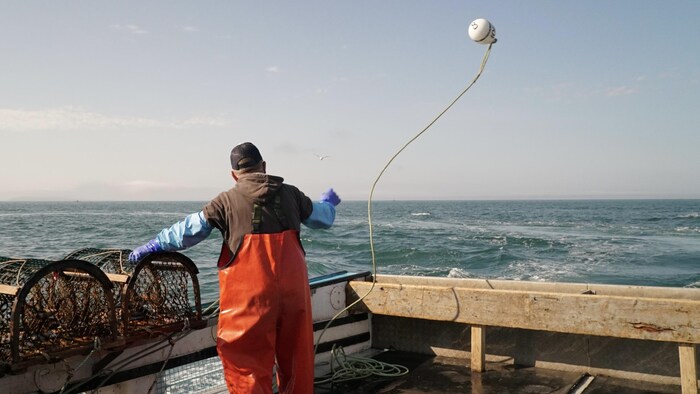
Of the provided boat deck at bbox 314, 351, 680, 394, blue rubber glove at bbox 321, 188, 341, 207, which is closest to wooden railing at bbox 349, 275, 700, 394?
boat deck at bbox 314, 351, 680, 394

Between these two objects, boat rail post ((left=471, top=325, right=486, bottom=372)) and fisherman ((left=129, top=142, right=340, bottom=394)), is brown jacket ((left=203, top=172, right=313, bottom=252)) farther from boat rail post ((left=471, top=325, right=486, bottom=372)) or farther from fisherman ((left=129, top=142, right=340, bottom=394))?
boat rail post ((left=471, top=325, right=486, bottom=372))

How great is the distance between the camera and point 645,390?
416cm

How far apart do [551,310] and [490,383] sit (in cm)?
77

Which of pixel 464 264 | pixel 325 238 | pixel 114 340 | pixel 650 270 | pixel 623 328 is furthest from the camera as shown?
pixel 325 238

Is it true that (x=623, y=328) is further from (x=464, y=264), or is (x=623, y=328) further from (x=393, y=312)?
(x=464, y=264)

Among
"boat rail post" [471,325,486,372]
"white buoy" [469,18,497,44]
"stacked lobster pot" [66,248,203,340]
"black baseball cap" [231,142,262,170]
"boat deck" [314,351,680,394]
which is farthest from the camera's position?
"boat rail post" [471,325,486,372]

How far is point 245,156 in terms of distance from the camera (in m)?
3.32

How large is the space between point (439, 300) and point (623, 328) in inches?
54.2

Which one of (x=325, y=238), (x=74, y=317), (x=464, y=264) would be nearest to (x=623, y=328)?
(x=74, y=317)

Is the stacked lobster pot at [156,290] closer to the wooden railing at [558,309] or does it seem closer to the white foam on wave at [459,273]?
the wooden railing at [558,309]

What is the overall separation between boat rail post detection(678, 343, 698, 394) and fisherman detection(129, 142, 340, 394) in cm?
261

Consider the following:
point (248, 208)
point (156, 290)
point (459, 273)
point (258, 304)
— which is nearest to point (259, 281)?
point (258, 304)

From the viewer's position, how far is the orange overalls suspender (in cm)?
298

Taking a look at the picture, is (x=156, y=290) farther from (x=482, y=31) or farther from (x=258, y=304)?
(x=482, y=31)
